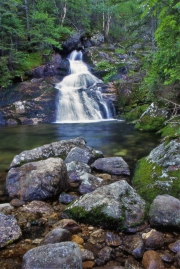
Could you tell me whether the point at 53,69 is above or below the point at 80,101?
above

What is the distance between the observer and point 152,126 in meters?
12.1

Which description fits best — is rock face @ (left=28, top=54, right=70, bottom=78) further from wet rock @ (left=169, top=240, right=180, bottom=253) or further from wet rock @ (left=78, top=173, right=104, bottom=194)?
wet rock @ (left=169, top=240, right=180, bottom=253)

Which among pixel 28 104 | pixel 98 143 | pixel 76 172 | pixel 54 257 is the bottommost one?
pixel 54 257

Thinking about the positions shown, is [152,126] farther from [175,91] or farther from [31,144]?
[31,144]

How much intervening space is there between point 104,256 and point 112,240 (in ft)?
1.16

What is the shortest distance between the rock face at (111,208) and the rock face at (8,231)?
909 mm

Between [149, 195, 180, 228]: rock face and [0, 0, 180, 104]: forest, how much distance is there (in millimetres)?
4101

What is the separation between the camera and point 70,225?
151 inches

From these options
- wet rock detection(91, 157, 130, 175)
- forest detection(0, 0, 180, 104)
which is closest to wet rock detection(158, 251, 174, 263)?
wet rock detection(91, 157, 130, 175)

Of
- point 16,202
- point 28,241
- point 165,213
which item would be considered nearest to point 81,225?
point 28,241

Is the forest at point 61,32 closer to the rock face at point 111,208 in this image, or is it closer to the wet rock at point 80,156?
the wet rock at point 80,156

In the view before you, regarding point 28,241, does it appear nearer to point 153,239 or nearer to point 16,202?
point 16,202

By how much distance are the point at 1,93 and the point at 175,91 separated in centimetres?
1423

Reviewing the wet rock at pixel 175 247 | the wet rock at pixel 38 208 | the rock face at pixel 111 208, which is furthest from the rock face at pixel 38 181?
the wet rock at pixel 175 247
